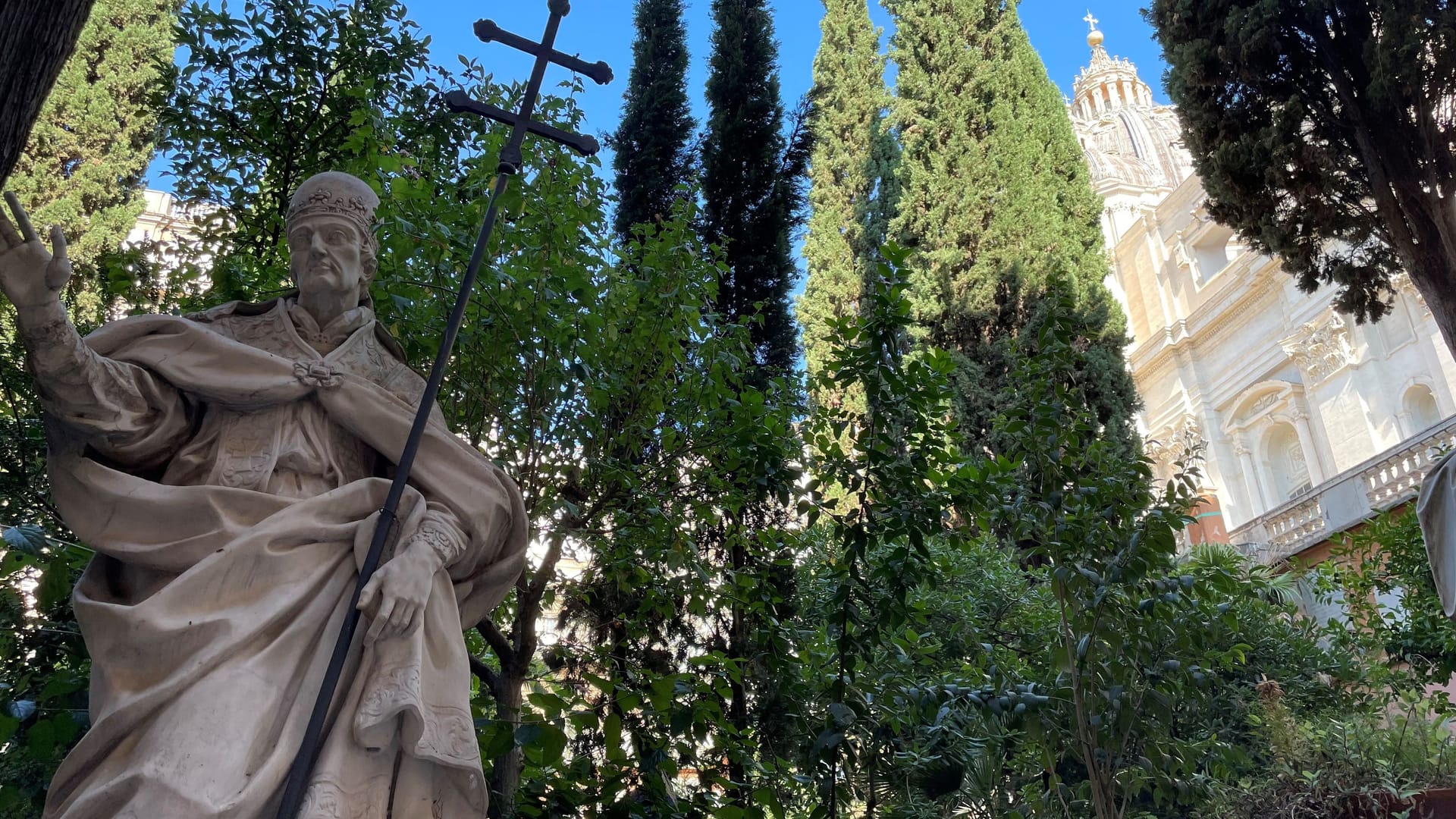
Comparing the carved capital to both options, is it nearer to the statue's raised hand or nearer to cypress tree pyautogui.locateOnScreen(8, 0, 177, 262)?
cypress tree pyautogui.locateOnScreen(8, 0, 177, 262)

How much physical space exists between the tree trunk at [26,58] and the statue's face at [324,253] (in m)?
0.54

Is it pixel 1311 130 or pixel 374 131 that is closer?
pixel 374 131

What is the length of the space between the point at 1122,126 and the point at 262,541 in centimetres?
6340

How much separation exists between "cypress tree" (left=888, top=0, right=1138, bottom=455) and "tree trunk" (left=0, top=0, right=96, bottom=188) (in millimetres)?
11164

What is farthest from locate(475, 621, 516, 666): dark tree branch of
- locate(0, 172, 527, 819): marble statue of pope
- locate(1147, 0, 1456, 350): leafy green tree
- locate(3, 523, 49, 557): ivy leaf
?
locate(1147, 0, 1456, 350): leafy green tree

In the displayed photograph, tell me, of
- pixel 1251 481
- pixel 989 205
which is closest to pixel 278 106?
pixel 989 205

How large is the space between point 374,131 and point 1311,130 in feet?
19.6

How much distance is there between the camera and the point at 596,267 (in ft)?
15.3

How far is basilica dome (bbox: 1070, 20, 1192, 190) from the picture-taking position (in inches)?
1959

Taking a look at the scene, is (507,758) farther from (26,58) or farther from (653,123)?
(653,123)

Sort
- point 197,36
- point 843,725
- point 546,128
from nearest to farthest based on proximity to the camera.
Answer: point 546,128 < point 843,725 < point 197,36

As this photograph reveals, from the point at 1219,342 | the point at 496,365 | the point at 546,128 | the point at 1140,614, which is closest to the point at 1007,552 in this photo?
the point at 1140,614

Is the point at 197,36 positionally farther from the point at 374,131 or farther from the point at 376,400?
the point at 376,400

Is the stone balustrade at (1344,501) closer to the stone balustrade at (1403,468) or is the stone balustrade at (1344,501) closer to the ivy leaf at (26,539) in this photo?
the stone balustrade at (1403,468)
